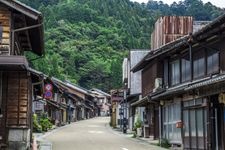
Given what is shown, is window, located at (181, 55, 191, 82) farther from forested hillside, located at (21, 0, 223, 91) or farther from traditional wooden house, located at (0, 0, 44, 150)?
forested hillside, located at (21, 0, 223, 91)

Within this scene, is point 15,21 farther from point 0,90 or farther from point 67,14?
point 67,14

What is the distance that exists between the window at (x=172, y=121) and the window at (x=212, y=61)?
545 cm

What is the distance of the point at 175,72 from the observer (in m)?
32.4

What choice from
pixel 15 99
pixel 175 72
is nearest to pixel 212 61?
pixel 175 72

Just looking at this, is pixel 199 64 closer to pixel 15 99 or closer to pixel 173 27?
pixel 15 99

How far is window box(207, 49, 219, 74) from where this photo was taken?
928 inches

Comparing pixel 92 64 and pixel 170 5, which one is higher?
pixel 170 5

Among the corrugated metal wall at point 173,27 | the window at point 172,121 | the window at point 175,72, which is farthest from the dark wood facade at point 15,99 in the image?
the corrugated metal wall at point 173,27

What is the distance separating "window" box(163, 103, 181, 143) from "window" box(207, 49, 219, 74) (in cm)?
545

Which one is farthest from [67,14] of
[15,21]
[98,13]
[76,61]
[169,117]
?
[15,21]

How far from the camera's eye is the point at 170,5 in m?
165

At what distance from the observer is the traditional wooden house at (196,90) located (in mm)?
21938

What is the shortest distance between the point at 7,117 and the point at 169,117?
1496 centimetres

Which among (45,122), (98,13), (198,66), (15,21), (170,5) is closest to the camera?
(15,21)
